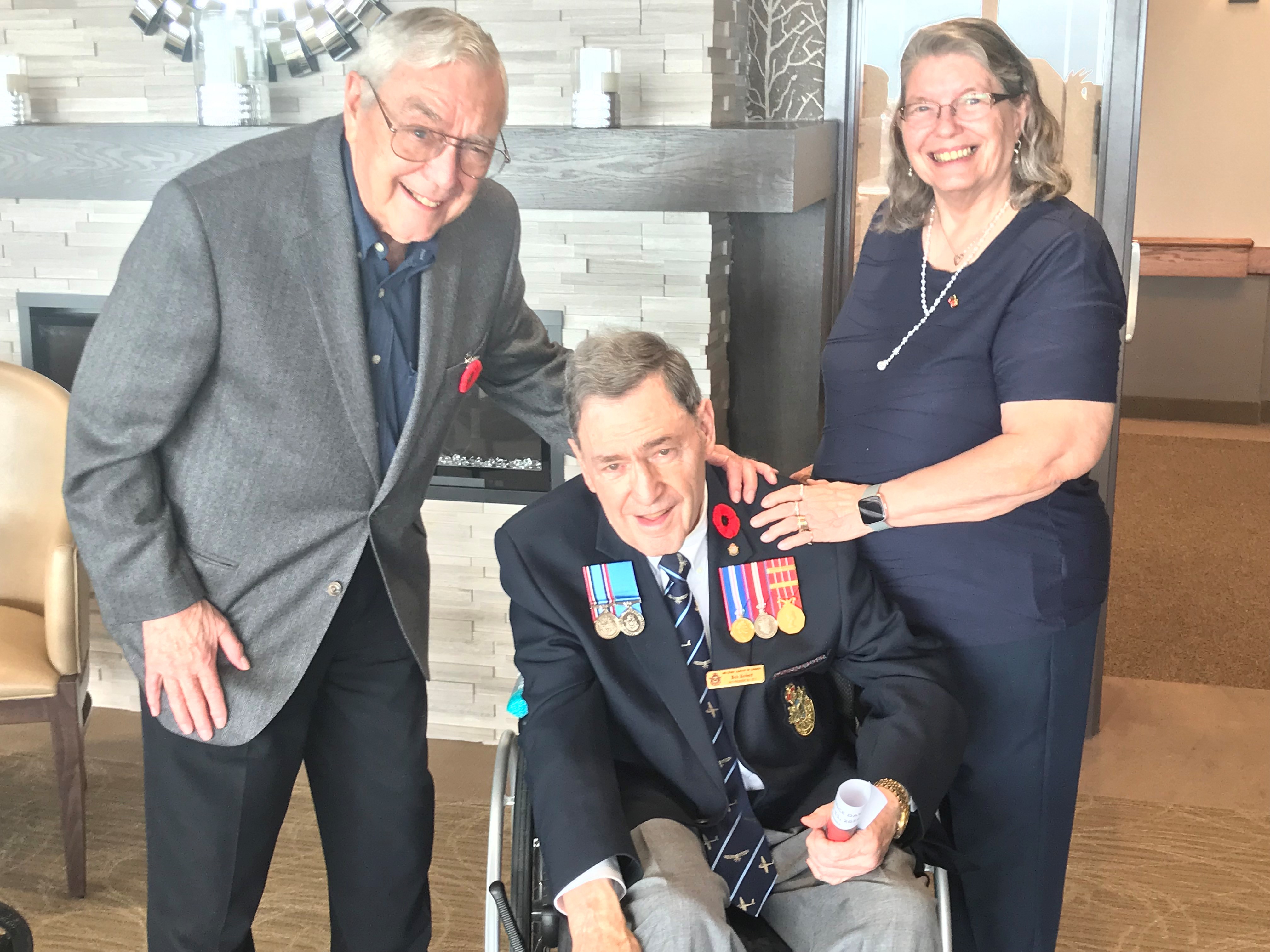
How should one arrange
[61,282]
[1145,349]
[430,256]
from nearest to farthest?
[430,256] → [61,282] → [1145,349]

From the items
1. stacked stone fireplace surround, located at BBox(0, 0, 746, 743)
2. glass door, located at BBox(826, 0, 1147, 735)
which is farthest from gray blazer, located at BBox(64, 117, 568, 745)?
glass door, located at BBox(826, 0, 1147, 735)

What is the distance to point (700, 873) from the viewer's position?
1615mm

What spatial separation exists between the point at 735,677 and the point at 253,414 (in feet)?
2.41

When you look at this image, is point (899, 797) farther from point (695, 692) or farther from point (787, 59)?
point (787, 59)

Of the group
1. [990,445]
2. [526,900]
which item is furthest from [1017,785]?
[526,900]

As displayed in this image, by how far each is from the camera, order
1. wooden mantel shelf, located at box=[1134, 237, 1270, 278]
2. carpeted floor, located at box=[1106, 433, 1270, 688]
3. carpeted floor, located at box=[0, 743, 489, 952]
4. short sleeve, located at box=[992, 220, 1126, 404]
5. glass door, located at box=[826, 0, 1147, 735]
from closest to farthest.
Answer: short sleeve, located at box=[992, 220, 1126, 404] < carpeted floor, located at box=[0, 743, 489, 952] < glass door, located at box=[826, 0, 1147, 735] < carpeted floor, located at box=[1106, 433, 1270, 688] < wooden mantel shelf, located at box=[1134, 237, 1270, 278]

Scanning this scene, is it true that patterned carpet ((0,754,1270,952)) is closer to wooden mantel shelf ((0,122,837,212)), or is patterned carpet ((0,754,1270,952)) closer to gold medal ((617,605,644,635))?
gold medal ((617,605,644,635))

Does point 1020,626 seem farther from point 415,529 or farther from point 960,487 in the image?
point 415,529

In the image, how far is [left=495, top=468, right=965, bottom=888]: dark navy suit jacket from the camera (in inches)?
67.5

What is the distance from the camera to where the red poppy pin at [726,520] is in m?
1.83

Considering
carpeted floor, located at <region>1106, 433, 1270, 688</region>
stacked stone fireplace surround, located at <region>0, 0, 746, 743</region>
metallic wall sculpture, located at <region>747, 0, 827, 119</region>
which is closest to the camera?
stacked stone fireplace surround, located at <region>0, 0, 746, 743</region>

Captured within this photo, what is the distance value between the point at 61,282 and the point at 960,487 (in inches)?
98.1

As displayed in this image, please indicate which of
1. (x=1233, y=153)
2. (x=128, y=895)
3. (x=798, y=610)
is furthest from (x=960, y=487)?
(x=1233, y=153)

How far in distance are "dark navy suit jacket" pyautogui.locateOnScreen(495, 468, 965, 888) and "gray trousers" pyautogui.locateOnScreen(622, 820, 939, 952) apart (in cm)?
7
